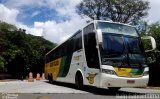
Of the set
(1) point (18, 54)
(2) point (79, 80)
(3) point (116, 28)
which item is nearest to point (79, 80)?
(2) point (79, 80)

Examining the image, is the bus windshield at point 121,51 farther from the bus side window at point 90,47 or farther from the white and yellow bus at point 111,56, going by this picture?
the bus side window at point 90,47

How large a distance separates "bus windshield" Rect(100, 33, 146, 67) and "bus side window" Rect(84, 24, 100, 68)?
22.1 inches

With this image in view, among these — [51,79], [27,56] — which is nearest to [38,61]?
[27,56]

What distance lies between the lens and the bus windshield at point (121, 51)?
1488 cm

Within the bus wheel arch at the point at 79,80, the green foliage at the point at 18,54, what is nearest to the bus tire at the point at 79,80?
the bus wheel arch at the point at 79,80

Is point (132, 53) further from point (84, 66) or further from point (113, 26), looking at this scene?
point (84, 66)

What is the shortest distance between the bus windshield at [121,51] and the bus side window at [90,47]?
56 cm

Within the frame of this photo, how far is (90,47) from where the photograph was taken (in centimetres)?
1619

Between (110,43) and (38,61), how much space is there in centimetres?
4379

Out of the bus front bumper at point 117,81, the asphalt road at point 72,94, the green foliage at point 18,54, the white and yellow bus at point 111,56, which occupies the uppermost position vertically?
the green foliage at point 18,54

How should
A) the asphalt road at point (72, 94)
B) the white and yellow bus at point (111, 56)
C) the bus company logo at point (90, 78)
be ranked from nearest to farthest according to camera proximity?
the asphalt road at point (72, 94) → the white and yellow bus at point (111, 56) → the bus company logo at point (90, 78)

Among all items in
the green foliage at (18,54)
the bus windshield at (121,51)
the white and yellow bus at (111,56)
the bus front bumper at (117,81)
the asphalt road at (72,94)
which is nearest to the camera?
the asphalt road at (72,94)

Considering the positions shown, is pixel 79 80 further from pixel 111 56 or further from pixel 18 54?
pixel 18 54

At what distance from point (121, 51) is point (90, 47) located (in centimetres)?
170
